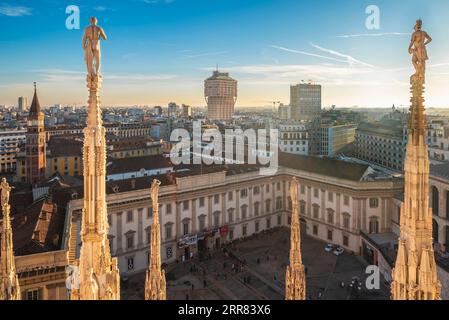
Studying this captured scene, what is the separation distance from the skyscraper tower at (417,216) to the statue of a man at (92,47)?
6680mm

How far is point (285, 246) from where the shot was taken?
2151 inches

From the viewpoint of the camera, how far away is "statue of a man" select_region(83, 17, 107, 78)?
8.35 metres

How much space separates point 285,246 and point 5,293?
4574 cm

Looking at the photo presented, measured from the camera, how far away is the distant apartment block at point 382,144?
9225 centimetres

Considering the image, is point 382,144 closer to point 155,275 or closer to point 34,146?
point 34,146

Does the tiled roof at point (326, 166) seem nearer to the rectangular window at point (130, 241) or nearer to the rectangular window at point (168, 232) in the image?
the rectangular window at point (168, 232)

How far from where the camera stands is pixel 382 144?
326 feet

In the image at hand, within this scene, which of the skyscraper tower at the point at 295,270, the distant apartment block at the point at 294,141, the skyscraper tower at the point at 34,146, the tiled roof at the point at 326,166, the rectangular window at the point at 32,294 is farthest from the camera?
the distant apartment block at the point at 294,141

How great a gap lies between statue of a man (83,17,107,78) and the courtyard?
33.3 m

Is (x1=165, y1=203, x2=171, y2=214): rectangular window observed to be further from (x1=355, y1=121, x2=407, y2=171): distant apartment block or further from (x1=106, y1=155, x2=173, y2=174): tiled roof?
(x1=355, y1=121, x2=407, y2=171): distant apartment block

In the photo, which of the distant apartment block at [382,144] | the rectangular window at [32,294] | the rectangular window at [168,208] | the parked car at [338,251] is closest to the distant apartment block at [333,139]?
the distant apartment block at [382,144]

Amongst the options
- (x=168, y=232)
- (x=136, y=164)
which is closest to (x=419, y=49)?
(x=168, y=232)

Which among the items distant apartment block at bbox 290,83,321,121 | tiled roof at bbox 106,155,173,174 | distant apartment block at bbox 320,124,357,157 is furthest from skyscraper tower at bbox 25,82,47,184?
distant apartment block at bbox 290,83,321,121
